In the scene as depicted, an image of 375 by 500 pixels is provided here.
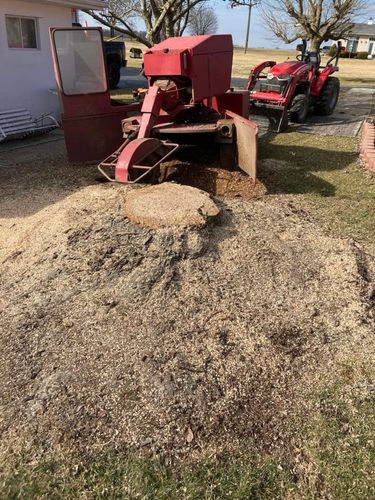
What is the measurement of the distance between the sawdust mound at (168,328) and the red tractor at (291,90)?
583 cm

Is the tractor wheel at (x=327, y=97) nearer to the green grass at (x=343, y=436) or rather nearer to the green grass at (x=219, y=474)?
the green grass at (x=343, y=436)

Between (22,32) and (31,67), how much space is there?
0.73 m

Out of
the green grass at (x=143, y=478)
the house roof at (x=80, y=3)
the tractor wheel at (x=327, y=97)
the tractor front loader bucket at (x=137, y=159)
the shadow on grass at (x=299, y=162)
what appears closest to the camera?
the green grass at (x=143, y=478)

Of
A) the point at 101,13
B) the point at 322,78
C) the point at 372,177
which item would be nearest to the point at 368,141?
the point at 372,177

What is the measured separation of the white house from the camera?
9.48 metres

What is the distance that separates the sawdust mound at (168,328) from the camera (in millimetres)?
2539

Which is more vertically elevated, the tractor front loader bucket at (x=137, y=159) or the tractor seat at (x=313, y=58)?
the tractor seat at (x=313, y=58)

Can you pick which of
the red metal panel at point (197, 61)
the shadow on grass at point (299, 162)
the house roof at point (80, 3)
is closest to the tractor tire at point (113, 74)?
the house roof at point (80, 3)

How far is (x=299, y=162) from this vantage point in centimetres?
739

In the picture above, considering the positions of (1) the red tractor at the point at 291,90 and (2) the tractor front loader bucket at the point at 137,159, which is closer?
(2) the tractor front loader bucket at the point at 137,159

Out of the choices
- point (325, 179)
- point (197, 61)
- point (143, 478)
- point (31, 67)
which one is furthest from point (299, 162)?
point (31, 67)

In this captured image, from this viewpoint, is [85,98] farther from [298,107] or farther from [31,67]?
[298,107]

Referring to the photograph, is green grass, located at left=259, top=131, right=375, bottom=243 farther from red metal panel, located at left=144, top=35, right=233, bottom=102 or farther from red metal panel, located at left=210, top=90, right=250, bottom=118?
red metal panel, located at left=144, top=35, right=233, bottom=102

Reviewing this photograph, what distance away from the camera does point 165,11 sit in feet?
37.2
